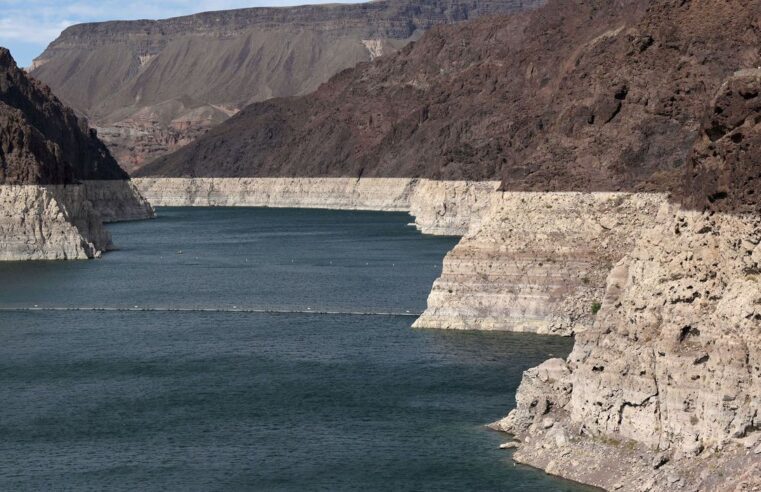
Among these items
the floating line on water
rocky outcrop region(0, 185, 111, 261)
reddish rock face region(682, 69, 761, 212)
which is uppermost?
reddish rock face region(682, 69, 761, 212)

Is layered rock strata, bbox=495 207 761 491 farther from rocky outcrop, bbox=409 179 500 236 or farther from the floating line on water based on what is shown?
rocky outcrop, bbox=409 179 500 236

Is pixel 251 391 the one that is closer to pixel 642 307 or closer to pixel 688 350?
pixel 642 307

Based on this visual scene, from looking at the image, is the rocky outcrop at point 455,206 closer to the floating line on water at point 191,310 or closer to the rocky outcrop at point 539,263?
the floating line on water at point 191,310

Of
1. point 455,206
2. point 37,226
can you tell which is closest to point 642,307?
point 37,226

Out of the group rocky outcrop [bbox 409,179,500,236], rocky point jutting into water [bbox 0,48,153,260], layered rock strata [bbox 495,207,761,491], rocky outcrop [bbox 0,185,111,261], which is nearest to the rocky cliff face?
layered rock strata [bbox 495,207,761,491]

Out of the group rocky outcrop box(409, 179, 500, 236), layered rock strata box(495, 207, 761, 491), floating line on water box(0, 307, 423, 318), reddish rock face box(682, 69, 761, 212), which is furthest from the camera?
rocky outcrop box(409, 179, 500, 236)

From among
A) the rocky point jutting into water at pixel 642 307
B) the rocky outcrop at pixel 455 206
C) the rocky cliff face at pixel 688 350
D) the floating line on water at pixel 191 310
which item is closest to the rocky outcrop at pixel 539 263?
the rocky point jutting into water at pixel 642 307

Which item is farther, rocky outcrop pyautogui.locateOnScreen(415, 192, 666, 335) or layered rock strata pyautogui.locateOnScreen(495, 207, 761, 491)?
rocky outcrop pyautogui.locateOnScreen(415, 192, 666, 335)
